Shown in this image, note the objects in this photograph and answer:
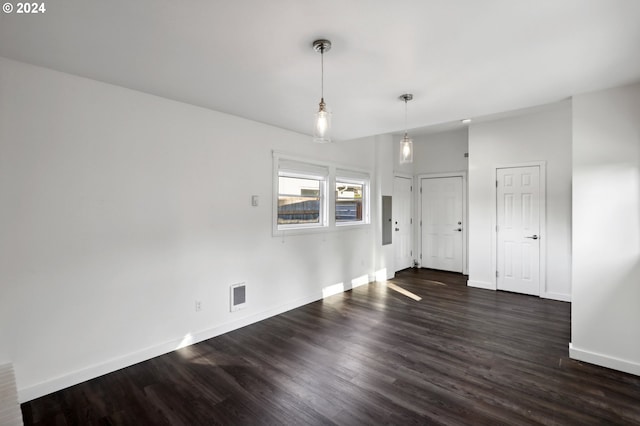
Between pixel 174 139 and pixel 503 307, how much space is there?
4736mm

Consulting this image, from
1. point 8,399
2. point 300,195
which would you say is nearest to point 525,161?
point 300,195

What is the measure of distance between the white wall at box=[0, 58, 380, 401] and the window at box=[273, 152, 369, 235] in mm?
288

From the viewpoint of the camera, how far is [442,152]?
6.61 metres

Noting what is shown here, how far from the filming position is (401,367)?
9.02 feet

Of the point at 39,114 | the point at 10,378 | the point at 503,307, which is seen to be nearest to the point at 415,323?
the point at 503,307

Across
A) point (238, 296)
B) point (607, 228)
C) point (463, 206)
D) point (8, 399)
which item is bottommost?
point (8, 399)

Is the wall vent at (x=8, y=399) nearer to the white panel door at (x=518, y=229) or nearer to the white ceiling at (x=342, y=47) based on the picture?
the white ceiling at (x=342, y=47)

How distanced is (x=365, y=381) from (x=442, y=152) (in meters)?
5.39

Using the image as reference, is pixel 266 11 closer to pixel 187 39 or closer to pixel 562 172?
pixel 187 39

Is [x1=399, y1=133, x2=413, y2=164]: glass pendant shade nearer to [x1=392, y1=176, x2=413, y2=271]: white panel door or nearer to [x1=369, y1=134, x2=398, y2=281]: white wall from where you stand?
[x1=369, y1=134, x2=398, y2=281]: white wall

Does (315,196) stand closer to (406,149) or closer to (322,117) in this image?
(406,149)

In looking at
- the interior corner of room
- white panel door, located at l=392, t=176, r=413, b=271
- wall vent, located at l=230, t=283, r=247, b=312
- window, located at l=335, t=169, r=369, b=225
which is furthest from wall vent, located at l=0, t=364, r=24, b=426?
white panel door, located at l=392, t=176, r=413, b=271

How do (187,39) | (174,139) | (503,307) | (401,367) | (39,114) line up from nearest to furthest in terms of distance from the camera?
(187,39), (39,114), (401,367), (174,139), (503,307)

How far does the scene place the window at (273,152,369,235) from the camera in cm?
426
